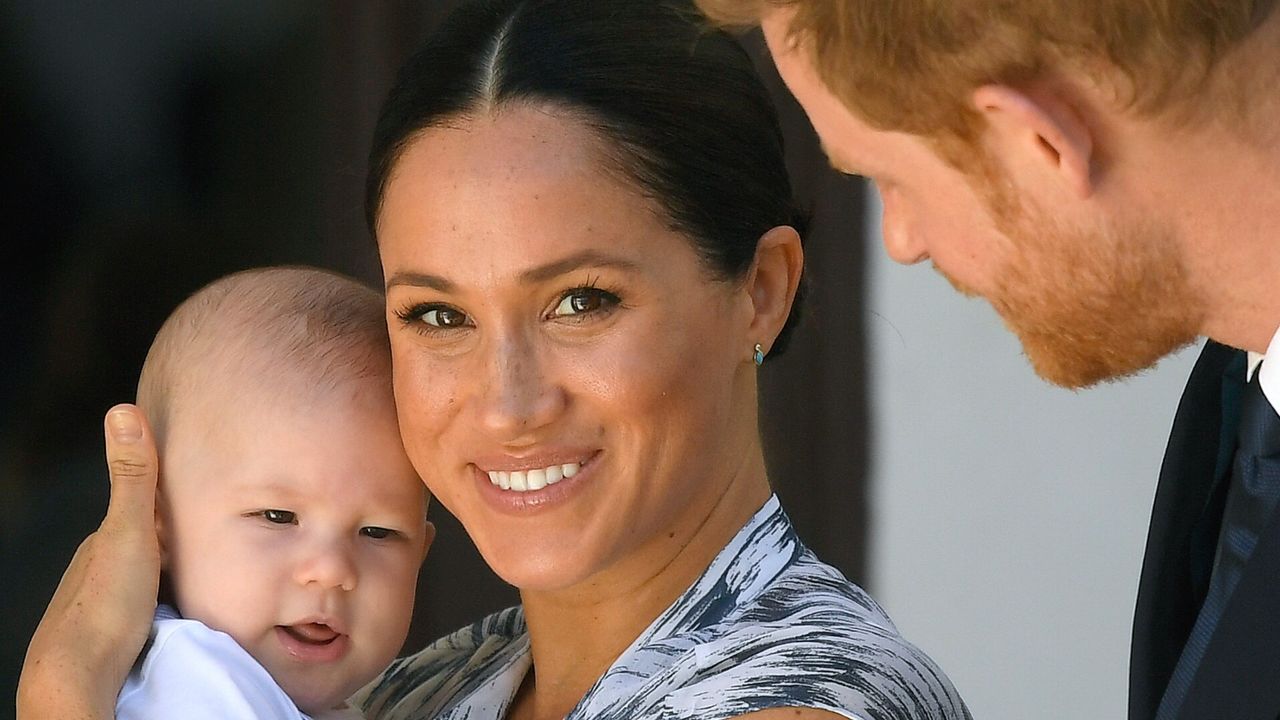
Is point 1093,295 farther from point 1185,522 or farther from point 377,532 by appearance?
point 377,532

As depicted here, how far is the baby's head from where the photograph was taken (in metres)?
1.86

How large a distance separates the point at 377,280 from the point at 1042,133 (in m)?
2.02

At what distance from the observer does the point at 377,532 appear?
195cm

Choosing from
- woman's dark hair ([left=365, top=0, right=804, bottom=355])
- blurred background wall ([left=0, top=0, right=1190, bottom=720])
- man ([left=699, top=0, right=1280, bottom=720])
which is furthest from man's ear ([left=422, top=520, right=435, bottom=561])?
blurred background wall ([left=0, top=0, right=1190, bottom=720])

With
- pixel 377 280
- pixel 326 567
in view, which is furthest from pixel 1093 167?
pixel 377 280

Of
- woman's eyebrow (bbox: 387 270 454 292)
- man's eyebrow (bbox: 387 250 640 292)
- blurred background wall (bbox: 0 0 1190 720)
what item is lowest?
blurred background wall (bbox: 0 0 1190 720)

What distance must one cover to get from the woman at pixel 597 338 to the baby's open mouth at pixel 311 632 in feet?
0.55

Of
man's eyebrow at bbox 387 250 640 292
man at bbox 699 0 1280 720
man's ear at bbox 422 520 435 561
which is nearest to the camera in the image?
man at bbox 699 0 1280 720

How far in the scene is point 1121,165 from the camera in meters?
1.36

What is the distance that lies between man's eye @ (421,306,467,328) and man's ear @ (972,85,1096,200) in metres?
0.66

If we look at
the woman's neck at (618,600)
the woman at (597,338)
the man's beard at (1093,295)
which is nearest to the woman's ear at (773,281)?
the woman at (597,338)

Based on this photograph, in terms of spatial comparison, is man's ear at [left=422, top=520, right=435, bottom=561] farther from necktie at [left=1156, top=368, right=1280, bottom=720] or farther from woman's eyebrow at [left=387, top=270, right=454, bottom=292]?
necktie at [left=1156, top=368, right=1280, bottom=720]

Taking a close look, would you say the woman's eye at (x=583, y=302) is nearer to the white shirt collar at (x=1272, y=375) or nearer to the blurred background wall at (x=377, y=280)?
the white shirt collar at (x=1272, y=375)

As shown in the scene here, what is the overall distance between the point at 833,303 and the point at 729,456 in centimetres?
155
